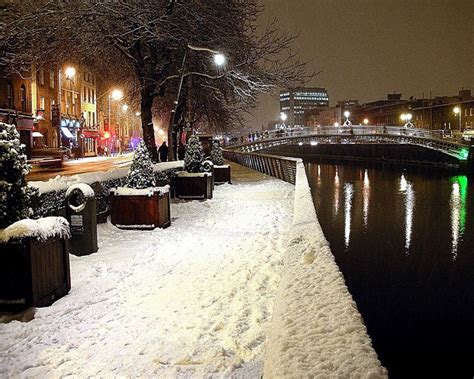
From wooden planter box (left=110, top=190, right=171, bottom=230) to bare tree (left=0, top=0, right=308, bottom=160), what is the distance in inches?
245

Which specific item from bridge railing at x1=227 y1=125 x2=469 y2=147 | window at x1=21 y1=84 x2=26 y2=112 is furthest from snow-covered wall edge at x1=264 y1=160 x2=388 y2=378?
bridge railing at x1=227 y1=125 x2=469 y2=147

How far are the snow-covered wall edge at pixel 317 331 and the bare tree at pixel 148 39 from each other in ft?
41.1

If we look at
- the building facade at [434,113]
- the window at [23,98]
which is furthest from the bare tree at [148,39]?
the building facade at [434,113]

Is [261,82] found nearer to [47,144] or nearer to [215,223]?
[215,223]

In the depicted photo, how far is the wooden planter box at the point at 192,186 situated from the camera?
17734 mm

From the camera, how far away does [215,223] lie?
12.8m

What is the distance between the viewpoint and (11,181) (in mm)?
6461

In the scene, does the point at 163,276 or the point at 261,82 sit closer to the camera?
the point at 163,276

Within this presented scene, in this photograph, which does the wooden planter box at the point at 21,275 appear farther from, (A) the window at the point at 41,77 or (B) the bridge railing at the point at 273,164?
(A) the window at the point at 41,77

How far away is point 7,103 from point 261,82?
24.1m

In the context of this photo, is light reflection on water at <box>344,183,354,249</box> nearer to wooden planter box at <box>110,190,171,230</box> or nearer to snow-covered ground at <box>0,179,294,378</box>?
wooden planter box at <box>110,190,171,230</box>

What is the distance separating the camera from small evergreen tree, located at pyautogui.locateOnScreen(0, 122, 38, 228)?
6.31 m

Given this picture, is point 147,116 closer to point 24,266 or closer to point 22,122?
point 24,266

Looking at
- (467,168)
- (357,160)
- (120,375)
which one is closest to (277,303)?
(120,375)
